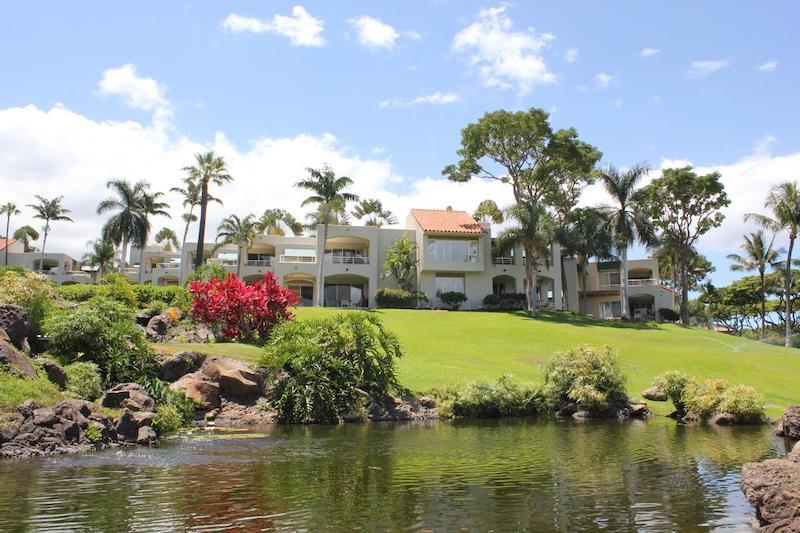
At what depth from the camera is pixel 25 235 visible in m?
87.6

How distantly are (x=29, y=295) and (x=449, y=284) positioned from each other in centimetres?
4033

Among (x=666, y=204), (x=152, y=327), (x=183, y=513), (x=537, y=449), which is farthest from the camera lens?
(x=666, y=204)

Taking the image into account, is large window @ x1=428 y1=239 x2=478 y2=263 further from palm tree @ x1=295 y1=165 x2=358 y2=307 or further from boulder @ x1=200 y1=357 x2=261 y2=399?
boulder @ x1=200 y1=357 x2=261 y2=399

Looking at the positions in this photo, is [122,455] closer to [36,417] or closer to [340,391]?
[36,417]

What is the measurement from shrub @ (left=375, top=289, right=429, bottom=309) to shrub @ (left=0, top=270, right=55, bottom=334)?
32.3 metres

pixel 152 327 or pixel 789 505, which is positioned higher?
pixel 152 327

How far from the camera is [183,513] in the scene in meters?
10.2

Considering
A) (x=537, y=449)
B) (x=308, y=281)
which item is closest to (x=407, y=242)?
(x=308, y=281)

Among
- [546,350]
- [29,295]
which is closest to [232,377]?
[29,295]

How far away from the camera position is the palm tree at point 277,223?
71438 mm

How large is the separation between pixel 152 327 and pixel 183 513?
935 inches

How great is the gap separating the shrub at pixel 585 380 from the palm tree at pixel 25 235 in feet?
264

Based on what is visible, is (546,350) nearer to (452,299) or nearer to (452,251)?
(452,299)

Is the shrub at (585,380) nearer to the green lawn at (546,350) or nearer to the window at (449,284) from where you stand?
the green lawn at (546,350)
